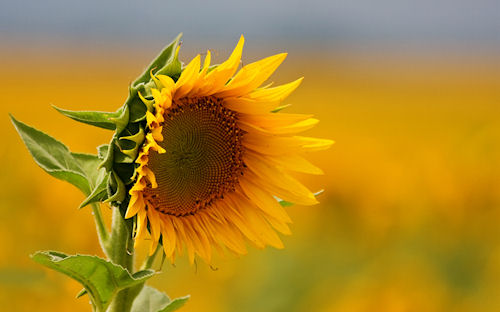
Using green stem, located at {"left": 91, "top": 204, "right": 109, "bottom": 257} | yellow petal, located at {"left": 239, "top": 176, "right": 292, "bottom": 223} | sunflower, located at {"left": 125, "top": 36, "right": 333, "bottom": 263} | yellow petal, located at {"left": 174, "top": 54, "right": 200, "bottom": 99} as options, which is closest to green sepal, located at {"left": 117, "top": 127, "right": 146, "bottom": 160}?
sunflower, located at {"left": 125, "top": 36, "right": 333, "bottom": 263}

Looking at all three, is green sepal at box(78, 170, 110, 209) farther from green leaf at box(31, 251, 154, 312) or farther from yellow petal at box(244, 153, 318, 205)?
yellow petal at box(244, 153, 318, 205)

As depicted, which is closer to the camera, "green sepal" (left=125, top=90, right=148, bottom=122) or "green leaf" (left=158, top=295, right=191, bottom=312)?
"green sepal" (left=125, top=90, right=148, bottom=122)

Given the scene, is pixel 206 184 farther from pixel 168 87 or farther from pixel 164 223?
pixel 168 87

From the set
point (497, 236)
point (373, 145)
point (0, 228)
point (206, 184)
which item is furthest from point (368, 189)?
point (206, 184)

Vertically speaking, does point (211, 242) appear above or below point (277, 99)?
below

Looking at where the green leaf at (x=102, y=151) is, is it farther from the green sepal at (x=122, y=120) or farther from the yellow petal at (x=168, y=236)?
the yellow petal at (x=168, y=236)

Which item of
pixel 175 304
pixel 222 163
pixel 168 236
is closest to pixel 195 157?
pixel 222 163

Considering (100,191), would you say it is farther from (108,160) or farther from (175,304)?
(175,304)
